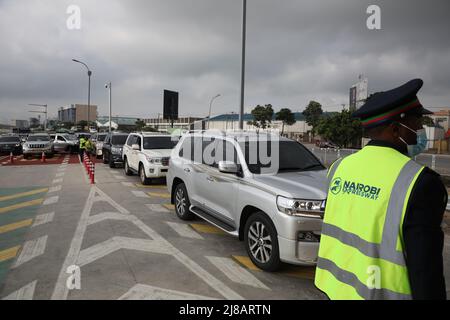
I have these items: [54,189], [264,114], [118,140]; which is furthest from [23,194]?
[264,114]

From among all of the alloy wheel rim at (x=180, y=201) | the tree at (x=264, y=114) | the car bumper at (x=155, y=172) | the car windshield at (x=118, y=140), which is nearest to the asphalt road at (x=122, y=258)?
the alloy wheel rim at (x=180, y=201)

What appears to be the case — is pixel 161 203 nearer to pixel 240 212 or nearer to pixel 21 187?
pixel 240 212

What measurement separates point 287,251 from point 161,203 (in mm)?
5412

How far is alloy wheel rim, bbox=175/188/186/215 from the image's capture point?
22.9 feet

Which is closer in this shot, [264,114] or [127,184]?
[127,184]

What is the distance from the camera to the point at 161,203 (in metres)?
8.84

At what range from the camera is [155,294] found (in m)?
3.79

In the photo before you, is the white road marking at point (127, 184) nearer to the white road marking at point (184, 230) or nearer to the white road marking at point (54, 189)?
the white road marking at point (54, 189)

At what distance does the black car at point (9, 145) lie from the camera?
949 inches

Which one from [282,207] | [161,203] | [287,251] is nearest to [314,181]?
[282,207]

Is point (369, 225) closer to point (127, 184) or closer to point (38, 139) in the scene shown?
point (127, 184)

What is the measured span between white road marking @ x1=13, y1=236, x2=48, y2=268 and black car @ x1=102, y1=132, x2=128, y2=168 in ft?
35.8

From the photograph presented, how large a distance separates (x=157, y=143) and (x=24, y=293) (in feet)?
30.4

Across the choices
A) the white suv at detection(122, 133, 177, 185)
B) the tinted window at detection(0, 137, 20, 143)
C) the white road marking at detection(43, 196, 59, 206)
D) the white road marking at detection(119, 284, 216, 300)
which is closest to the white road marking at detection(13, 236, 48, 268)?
the white road marking at detection(119, 284, 216, 300)
